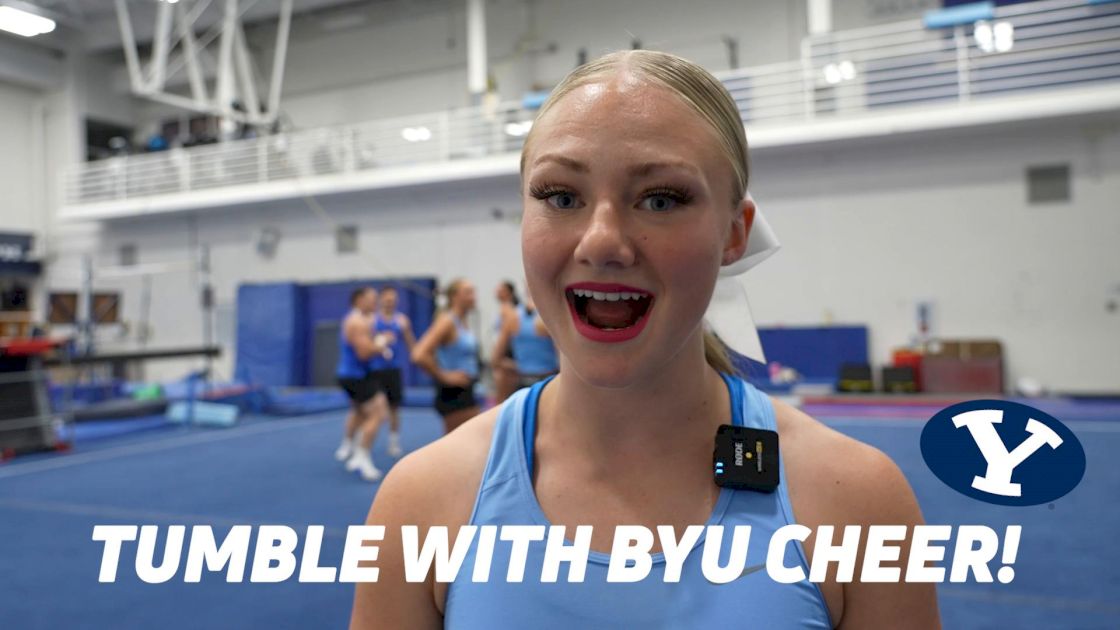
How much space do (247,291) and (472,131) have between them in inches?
203

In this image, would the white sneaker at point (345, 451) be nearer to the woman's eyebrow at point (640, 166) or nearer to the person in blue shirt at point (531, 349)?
the person in blue shirt at point (531, 349)

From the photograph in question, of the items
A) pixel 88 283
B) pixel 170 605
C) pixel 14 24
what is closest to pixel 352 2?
pixel 88 283

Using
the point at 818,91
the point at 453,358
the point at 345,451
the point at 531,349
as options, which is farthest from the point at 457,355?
the point at 818,91

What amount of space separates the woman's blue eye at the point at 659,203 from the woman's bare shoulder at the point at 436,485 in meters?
0.36

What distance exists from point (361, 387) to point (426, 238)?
742 centimetres

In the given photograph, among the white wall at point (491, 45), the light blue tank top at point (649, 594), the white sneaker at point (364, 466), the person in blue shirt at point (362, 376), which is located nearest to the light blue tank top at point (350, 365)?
the person in blue shirt at point (362, 376)

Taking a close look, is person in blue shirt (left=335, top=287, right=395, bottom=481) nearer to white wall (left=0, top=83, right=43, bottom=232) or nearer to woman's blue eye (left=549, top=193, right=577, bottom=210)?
woman's blue eye (left=549, top=193, right=577, bottom=210)

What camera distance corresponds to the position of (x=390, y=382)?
6621mm

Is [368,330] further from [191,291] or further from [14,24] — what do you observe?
[191,291]

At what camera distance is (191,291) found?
15.9m

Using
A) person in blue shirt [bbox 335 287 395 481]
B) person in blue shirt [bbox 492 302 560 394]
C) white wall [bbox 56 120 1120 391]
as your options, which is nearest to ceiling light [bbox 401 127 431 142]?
white wall [bbox 56 120 1120 391]

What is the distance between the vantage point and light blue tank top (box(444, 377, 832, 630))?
78cm

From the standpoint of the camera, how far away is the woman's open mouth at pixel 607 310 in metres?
0.73

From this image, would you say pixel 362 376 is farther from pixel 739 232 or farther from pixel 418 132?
pixel 418 132
